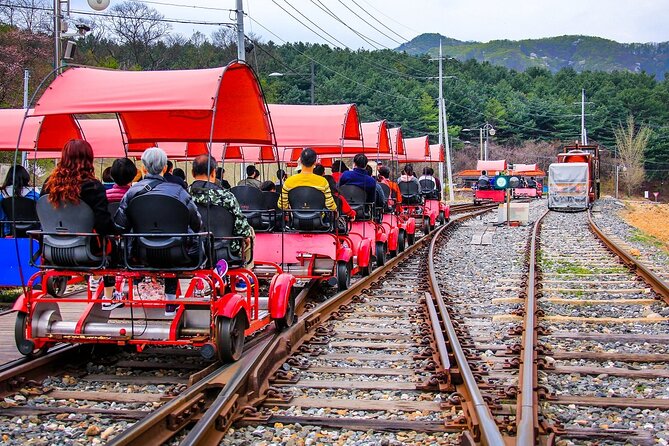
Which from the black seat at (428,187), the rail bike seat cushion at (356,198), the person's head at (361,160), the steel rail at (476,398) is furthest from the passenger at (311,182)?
the black seat at (428,187)

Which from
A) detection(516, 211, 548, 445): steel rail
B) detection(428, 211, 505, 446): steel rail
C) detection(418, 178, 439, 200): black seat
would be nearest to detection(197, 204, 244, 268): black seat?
detection(428, 211, 505, 446): steel rail

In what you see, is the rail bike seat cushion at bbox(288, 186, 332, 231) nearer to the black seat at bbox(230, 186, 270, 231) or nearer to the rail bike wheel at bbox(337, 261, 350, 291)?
the rail bike wheel at bbox(337, 261, 350, 291)

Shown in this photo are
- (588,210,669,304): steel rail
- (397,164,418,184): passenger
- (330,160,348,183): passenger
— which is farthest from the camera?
(397,164,418,184): passenger

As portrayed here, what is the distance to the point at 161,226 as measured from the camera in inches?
256

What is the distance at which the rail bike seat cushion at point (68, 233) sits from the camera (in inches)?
261

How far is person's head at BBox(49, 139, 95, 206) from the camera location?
6.54 metres

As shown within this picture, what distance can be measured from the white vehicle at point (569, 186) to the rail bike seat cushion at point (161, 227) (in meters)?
35.2

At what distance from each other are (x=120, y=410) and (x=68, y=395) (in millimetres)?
678

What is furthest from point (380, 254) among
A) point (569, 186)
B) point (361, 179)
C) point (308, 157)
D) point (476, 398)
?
point (569, 186)

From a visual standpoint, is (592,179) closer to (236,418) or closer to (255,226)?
(255,226)

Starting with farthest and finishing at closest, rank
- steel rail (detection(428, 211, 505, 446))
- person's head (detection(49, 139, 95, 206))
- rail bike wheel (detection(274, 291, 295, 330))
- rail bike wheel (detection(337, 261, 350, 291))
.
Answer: rail bike wheel (detection(337, 261, 350, 291))
rail bike wheel (detection(274, 291, 295, 330))
person's head (detection(49, 139, 95, 206))
steel rail (detection(428, 211, 505, 446))

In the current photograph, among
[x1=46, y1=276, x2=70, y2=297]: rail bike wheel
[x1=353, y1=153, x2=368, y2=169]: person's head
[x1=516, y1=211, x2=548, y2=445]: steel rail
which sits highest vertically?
[x1=353, y1=153, x2=368, y2=169]: person's head

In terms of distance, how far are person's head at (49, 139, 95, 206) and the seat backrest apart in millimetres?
468

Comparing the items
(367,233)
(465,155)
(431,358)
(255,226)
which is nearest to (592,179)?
(367,233)
